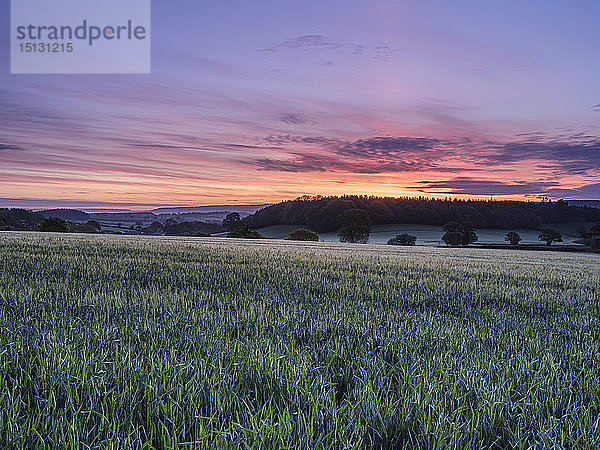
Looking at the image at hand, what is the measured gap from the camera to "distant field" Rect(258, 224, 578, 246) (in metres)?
103

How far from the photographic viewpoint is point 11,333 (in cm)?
349

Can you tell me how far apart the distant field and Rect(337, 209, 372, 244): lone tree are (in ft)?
11.0

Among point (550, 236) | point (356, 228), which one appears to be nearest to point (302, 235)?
point (356, 228)

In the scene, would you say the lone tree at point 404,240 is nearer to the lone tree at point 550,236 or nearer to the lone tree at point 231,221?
the lone tree at point 550,236

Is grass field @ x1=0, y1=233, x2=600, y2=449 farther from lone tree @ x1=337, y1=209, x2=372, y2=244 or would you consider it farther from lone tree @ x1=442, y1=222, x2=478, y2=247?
lone tree @ x1=442, y1=222, x2=478, y2=247

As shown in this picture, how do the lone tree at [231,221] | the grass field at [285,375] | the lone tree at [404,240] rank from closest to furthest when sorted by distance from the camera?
the grass field at [285,375] → the lone tree at [404,240] → the lone tree at [231,221]

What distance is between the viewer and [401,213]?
415ft

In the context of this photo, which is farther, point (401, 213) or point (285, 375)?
point (401, 213)

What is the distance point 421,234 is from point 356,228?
22.2 m

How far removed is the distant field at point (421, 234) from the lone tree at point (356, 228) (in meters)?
3.36

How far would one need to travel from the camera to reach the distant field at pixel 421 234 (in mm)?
102812

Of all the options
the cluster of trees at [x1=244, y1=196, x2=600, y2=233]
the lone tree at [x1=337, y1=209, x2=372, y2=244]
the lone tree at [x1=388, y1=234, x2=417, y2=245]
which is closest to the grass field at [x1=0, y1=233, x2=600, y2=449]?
the lone tree at [x1=388, y1=234, x2=417, y2=245]

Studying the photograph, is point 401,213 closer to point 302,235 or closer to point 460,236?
point 460,236

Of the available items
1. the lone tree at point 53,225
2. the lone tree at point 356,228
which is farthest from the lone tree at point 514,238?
the lone tree at point 53,225
